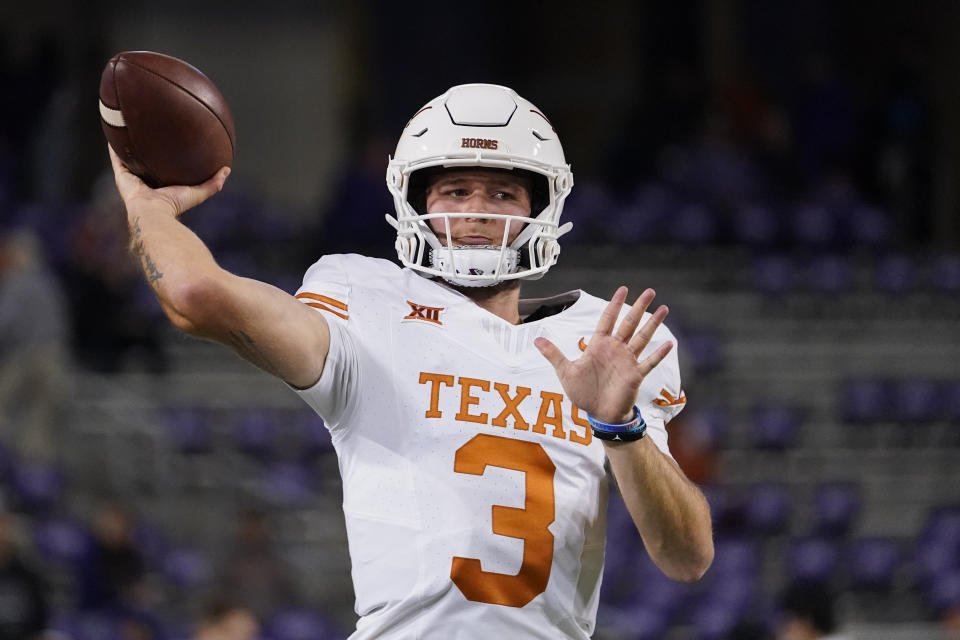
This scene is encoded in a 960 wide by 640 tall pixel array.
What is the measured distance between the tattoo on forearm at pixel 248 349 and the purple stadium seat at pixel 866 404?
777 cm

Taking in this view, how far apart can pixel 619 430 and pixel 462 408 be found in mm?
326

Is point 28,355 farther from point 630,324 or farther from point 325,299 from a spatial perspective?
point 630,324

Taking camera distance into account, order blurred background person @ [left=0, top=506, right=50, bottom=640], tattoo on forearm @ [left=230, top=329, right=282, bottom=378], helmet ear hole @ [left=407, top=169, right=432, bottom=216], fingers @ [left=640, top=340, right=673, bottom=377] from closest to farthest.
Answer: tattoo on forearm @ [left=230, top=329, right=282, bottom=378], fingers @ [left=640, top=340, right=673, bottom=377], helmet ear hole @ [left=407, top=169, right=432, bottom=216], blurred background person @ [left=0, top=506, right=50, bottom=640]

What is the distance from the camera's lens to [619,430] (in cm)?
263

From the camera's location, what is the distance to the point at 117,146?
2830 millimetres

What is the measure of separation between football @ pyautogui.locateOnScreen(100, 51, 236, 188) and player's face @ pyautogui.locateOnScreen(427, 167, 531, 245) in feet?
1.52

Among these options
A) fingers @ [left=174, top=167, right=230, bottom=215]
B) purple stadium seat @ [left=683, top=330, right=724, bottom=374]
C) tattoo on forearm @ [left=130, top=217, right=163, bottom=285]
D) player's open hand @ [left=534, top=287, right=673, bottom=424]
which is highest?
fingers @ [left=174, top=167, right=230, bottom=215]

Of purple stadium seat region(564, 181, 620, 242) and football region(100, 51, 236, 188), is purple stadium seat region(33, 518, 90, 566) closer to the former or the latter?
purple stadium seat region(564, 181, 620, 242)

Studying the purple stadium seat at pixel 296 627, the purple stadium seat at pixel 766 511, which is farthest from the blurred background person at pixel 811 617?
the purple stadium seat at pixel 766 511

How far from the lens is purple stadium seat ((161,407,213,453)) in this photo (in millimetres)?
9062

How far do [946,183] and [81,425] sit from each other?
804cm

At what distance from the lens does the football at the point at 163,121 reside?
2795mm

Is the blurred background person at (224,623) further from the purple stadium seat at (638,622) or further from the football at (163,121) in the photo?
the football at (163,121)

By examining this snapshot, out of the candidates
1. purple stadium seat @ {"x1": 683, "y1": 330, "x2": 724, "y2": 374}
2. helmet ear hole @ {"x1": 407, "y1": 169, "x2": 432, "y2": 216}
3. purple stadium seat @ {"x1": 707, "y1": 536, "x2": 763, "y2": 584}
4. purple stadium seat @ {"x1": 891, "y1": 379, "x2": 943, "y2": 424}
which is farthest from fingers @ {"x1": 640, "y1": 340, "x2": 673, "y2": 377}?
purple stadium seat @ {"x1": 891, "y1": 379, "x2": 943, "y2": 424}
